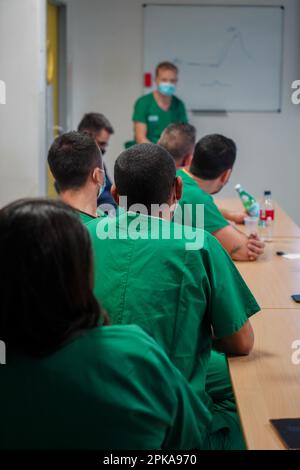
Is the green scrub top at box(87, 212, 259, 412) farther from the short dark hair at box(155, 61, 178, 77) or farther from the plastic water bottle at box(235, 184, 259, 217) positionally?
the short dark hair at box(155, 61, 178, 77)

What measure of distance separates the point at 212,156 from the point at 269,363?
5.12 ft

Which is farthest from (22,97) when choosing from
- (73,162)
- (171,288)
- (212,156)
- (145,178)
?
(171,288)

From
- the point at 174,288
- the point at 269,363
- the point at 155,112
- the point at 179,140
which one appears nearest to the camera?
the point at 174,288

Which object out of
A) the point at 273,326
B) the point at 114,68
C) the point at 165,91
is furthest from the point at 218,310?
the point at 114,68

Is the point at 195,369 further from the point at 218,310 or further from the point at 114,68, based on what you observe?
the point at 114,68

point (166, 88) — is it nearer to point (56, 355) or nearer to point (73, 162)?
point (73, 162)

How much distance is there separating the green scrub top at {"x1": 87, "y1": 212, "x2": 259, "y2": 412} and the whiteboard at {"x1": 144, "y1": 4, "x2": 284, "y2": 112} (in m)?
4.67

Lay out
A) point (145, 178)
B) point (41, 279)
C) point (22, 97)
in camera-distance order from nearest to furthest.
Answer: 1. point (41, 279)
2. point (145, 178)
3. point (22, 97)

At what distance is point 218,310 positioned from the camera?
1.75 meters

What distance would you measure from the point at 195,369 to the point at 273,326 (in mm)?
486

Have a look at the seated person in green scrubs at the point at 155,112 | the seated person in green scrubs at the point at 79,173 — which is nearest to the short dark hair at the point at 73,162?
the seated person in green scrubs at the point at 79,173

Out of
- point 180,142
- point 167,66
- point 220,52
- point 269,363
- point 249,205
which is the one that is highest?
point 220,52

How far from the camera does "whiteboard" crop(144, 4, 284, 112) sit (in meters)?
6.12

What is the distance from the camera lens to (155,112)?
19.3 feet
